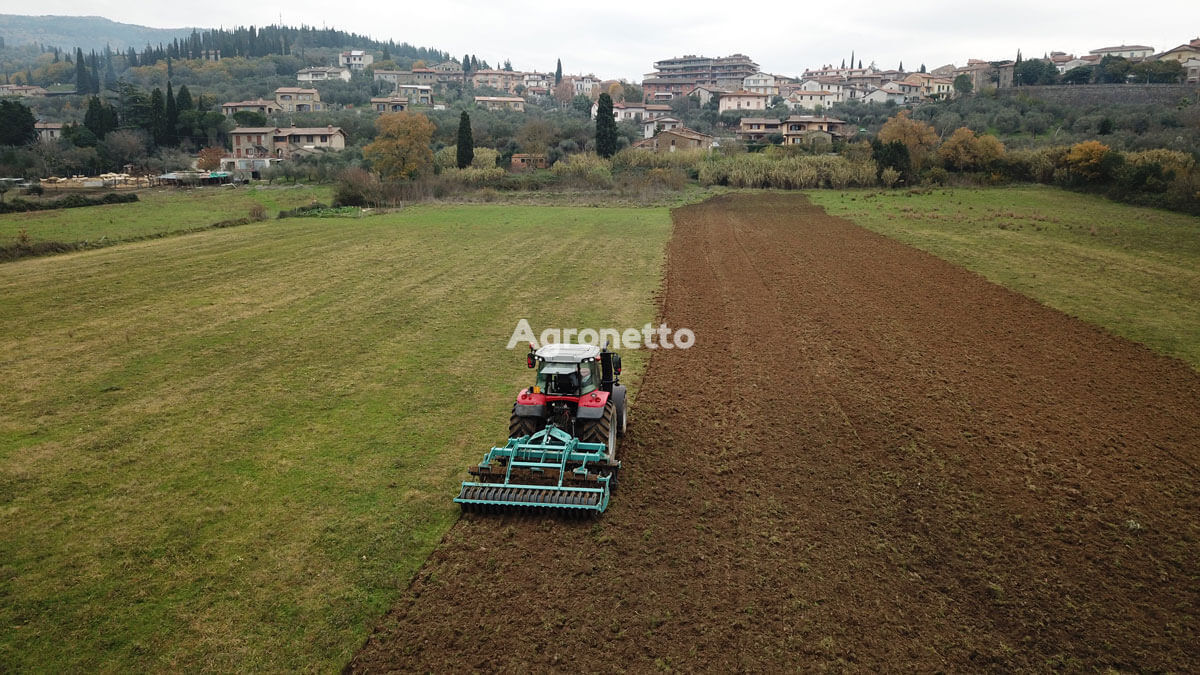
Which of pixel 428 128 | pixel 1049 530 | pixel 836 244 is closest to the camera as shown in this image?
pixel 1049 530

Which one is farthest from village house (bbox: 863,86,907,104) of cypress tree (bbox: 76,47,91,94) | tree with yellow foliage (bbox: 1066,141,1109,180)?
cypress tree (bbox: 76,47,91,94)

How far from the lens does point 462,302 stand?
2206 cm

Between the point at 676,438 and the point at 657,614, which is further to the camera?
the point at 676,438

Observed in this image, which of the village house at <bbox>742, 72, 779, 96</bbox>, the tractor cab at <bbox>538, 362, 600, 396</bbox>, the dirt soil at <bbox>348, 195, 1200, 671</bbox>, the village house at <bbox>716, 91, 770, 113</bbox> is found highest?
the village house at <bbox>742, 72, 779, 96</bbox>

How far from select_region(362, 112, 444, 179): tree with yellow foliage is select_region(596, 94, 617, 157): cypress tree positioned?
782 inches

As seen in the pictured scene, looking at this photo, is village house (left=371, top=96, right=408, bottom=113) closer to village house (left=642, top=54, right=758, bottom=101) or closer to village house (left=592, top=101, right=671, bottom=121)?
village house (left=592, top=101, right=671, bottom=121)

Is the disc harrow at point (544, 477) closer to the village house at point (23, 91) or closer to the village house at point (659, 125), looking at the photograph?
the village house at point (659, 125)

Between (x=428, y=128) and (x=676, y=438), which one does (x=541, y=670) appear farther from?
(x=428, y=128)

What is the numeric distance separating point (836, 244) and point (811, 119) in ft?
204

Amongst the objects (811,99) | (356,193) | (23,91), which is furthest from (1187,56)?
(23,91)

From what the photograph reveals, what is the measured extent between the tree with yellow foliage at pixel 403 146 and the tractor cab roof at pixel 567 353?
55676mm

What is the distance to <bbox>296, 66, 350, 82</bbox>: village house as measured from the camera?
15038 centimetres

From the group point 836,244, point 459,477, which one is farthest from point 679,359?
point 836,244

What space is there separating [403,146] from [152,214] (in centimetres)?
2484
